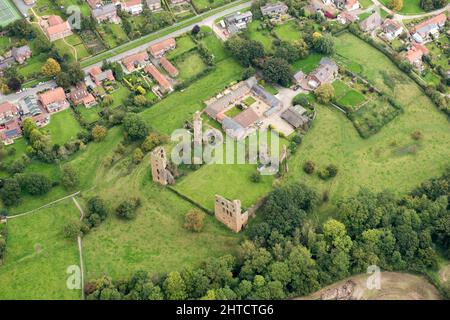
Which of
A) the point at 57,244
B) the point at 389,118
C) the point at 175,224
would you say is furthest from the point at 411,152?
the point at 57,244

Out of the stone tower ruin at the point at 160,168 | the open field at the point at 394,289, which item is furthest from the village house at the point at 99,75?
the open field at the point at 394,289

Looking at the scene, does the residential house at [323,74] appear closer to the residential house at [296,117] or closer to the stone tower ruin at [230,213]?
the residential house at [296,117]

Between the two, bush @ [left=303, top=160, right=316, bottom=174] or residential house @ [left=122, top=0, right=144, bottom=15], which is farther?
residential house @ [left=122, top=0, right=144, bottom=15]

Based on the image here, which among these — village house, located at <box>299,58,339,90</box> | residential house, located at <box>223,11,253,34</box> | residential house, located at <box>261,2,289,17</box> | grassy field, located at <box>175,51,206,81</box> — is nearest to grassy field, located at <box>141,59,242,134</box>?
grassy field, located at <box>175,51,206,81</box>

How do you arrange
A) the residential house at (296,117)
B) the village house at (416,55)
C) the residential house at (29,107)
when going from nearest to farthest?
the residential house at (296,117), the residential house at (29,107), the village house at (416,55)

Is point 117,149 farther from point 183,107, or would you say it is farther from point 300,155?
point 300,155

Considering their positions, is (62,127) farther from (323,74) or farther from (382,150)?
(382,150)

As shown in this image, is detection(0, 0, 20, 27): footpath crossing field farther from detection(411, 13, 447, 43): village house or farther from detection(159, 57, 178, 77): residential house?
A: detection(411, 13, 447, 43): village house
